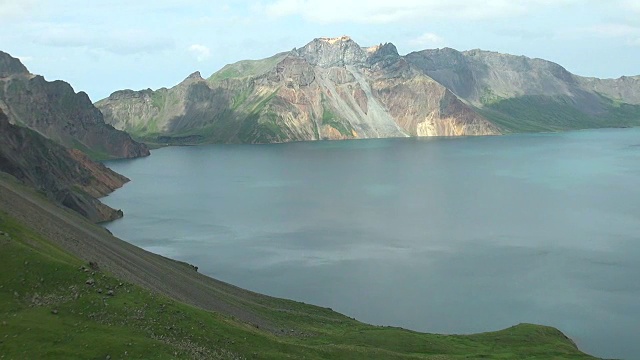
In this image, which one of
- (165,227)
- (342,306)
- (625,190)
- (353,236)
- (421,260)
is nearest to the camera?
(342,306)

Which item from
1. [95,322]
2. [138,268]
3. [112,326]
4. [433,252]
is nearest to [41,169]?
[138,268]

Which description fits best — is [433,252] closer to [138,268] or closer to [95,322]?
[138,268]

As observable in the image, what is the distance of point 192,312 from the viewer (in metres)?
46.9

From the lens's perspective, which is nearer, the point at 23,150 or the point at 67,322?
the point at 67,322

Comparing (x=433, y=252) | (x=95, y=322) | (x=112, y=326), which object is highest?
(x=95, y=322)

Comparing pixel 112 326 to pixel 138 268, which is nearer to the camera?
pixel 112 326

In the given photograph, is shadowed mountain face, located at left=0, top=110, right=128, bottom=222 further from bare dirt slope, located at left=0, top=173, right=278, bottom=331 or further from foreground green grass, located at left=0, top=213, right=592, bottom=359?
foreground green grass, located at left=0, top=213, right=592, bottom=359

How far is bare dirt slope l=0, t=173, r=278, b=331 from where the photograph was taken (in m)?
64.9

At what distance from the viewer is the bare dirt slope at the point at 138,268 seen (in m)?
64.9

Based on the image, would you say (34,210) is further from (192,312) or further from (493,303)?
(493,303)

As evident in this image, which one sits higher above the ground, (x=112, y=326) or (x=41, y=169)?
(x=41, y=169)

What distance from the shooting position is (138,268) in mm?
72250

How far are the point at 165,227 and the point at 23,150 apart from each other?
4255 cm

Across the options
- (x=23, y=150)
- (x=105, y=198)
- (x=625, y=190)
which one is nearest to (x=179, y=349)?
(x=23, y=150)
